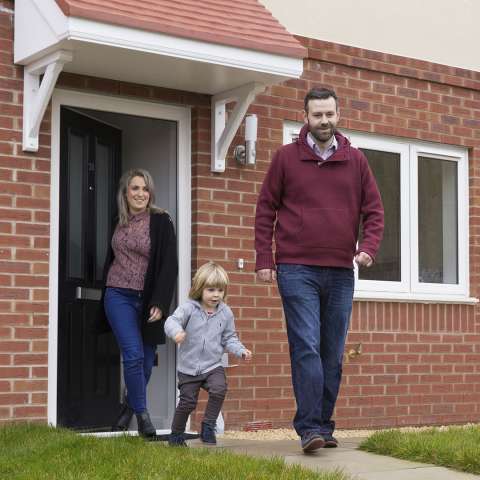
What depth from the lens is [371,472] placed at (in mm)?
5785

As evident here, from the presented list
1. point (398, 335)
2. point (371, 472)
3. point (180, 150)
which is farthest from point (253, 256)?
point (371, 472)

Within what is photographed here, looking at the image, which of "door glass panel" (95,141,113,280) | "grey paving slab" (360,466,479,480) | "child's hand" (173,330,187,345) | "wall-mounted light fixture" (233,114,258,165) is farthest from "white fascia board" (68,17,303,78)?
"grey paving slab" (360,466,479,480)

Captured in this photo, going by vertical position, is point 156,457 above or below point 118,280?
below

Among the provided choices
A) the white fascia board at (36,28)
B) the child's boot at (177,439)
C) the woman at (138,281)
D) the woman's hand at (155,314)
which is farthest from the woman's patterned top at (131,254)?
the white fascia board at (36,28)

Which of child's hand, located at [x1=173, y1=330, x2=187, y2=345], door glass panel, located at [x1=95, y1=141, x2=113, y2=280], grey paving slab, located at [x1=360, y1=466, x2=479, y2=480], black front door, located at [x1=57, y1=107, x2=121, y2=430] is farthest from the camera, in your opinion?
door glass panel, located at [x1=95, y1=141, x2=113, y2=280]

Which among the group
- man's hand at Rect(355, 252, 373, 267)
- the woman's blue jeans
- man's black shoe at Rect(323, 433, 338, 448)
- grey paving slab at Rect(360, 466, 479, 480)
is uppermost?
man's hand at Rect(355, 252, 373, 267)

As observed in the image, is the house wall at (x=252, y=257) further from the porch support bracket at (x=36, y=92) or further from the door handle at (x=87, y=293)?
the door handle at (x=87, y=293)

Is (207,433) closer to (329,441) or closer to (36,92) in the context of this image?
(329,441)

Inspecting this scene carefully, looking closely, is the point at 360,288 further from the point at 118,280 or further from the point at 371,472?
the point at 371,472

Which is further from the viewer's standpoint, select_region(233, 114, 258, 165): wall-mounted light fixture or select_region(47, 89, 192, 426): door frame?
select_region(233, 114, 258, 165): wall-mounted light fixture

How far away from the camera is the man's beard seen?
20.8 feet

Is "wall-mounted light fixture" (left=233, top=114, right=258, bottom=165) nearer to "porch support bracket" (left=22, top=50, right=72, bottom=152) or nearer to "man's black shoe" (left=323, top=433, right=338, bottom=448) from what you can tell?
"porch support bracket" (left=22, top=50, right=72, bottom=152)

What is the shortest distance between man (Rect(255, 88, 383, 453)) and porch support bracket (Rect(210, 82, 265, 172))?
1462 millimetres

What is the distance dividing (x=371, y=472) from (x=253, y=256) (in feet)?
9.36
